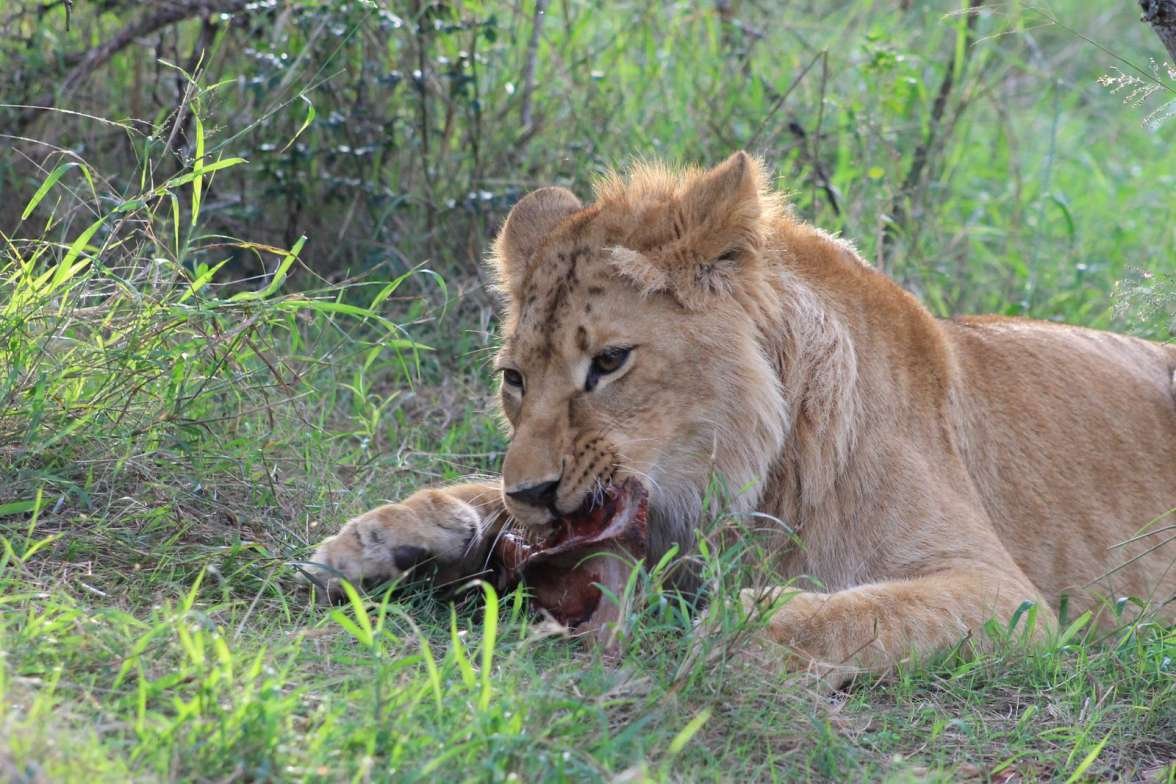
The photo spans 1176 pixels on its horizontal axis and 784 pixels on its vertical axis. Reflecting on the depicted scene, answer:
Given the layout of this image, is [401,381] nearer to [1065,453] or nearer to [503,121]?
[503,121]

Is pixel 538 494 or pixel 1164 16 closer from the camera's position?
pixel 538 494

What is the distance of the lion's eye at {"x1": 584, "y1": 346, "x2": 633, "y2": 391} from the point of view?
3.47 m

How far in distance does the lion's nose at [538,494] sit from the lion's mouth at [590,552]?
85 millimetres

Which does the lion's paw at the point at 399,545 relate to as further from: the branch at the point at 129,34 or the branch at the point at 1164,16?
the branch at the point at 129,34

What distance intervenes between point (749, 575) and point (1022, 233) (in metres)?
3.81

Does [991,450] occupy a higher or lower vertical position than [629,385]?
lower

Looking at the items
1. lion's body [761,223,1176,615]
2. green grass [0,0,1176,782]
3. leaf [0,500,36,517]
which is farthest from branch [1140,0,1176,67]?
leaf [0,500,36,517]

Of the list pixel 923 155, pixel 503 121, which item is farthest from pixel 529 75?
pixel 923 155

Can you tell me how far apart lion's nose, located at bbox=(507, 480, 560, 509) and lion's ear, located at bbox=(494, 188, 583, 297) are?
0.74m

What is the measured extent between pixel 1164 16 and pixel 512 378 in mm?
1783

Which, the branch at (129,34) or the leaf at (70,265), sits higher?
Answer: the branch at (129,34)

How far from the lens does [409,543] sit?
11.8 feet

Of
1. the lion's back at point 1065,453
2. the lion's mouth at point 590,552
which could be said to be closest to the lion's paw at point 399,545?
the lion's mouth at point 590,552

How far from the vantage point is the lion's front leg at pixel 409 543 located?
3.51m
